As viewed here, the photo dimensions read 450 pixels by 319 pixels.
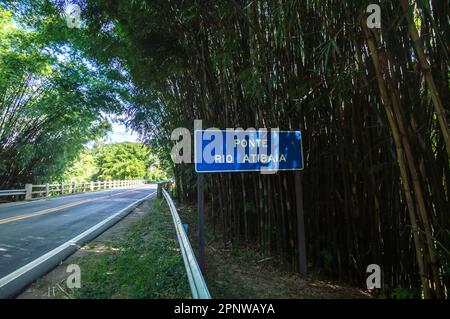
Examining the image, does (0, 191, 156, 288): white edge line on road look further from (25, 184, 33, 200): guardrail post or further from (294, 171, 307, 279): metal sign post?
(25, 184, 33, 200): guardrail post

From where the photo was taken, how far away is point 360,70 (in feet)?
8.88

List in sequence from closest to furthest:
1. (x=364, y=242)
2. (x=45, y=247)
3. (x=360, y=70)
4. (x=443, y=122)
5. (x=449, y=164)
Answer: (x=443, y=122) → (x=449, y=164) → (x=360, y=70) → (x=364, y=242) → (x=45, y=247)

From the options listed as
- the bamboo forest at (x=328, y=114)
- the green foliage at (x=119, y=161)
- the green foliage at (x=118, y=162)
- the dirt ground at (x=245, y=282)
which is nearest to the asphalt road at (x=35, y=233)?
the dirt ground at (x=245, y=282)

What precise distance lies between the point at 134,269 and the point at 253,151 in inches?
64.6

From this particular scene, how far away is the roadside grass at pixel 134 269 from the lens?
2.63 m

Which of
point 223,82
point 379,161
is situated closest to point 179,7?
point 223,82

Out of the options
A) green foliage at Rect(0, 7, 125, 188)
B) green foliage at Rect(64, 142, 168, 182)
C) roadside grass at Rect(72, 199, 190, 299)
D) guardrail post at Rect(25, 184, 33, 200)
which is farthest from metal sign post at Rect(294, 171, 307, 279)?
green foliage at Rect(64, 142, 168, 182)

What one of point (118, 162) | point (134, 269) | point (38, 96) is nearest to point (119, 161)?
point (118, 162)

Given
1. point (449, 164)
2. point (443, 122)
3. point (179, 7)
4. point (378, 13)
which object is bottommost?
point (449, 164)

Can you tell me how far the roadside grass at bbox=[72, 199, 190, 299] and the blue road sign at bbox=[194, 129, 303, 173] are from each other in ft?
3.40

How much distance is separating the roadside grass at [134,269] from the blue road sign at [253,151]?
104 cm
